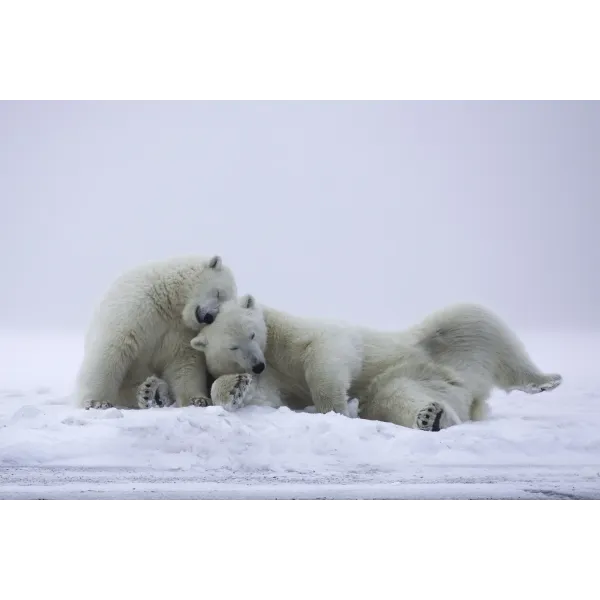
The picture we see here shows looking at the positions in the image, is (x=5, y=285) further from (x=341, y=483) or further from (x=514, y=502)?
(x=514, y=502)

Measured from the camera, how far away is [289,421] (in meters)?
3.85

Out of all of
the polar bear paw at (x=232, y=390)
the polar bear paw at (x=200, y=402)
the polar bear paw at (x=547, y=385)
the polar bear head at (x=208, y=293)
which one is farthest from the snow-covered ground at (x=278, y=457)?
the polar bear head at (x=208, y=293)

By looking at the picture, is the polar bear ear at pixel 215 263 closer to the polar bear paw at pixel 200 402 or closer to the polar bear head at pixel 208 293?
the polar bear head at pixel 208 293

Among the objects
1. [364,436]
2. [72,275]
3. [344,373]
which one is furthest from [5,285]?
[364,436]

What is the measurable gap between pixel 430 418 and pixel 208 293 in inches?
46.9

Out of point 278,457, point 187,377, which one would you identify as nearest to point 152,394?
point 187,377

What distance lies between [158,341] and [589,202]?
2.29 m

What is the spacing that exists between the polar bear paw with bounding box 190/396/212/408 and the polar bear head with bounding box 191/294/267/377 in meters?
0.15

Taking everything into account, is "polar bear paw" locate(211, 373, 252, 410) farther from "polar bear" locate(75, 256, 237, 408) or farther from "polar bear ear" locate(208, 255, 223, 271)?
"polar bear ear" locate(208, 255, 223, 271)

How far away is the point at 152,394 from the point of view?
4180mm

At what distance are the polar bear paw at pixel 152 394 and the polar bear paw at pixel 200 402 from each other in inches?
5.8

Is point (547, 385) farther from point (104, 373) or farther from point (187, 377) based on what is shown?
point (104, 373)

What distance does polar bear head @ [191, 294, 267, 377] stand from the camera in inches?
164

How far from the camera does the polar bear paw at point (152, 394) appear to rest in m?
4.17
